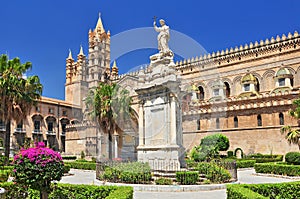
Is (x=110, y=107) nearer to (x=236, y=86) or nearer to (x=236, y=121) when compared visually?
(x=236, y=121)

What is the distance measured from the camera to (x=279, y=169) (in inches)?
737

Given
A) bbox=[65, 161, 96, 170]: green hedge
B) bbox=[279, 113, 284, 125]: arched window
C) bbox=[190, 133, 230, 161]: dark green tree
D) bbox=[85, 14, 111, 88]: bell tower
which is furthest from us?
bbox=[85, 14, 111, 88]: bell tower

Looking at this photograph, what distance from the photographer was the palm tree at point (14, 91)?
Answer: 2205cm

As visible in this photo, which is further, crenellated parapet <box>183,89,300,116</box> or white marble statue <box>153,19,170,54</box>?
crenellated parapet <box>183,89,300,116</box>

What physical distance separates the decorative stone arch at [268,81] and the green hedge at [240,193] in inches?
1406

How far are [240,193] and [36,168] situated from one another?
5.32m

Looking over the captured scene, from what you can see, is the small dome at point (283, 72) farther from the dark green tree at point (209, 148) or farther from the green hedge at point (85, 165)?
the green hedge at point (85, 165)

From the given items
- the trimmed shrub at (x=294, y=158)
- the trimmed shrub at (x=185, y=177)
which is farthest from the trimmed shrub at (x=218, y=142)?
the trimmed shrub at (x=185, y=177)

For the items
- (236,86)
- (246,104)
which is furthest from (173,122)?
(236,86)

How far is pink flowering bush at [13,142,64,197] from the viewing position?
8125 millimetres

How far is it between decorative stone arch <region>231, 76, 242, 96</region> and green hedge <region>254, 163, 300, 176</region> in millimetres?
25863

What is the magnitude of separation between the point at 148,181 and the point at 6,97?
14284mm

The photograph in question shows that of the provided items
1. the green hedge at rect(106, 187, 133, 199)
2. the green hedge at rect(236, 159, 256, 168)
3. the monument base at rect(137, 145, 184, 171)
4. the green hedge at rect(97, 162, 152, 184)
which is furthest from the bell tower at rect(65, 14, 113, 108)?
the green hedge at rect(106, 187, 133, 199)

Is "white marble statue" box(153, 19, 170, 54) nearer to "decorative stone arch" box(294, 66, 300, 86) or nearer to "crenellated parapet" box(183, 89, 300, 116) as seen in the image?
"crenellated parapet" box(183, 89, 300, 116)
